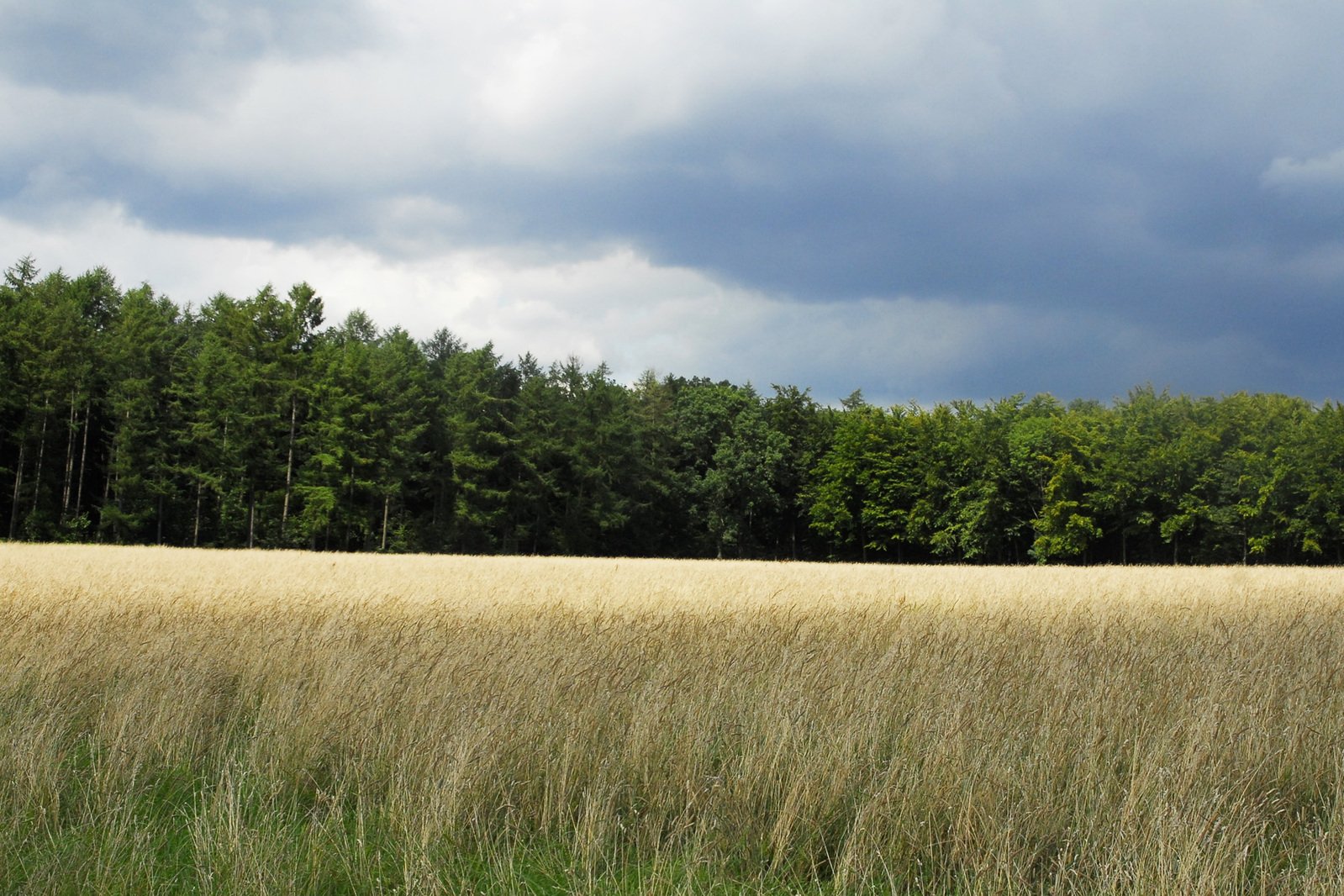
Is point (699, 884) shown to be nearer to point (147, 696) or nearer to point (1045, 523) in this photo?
point (147, 696)

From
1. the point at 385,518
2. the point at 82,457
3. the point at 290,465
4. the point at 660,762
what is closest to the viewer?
the point at 660,762

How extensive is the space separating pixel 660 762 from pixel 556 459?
60390mm

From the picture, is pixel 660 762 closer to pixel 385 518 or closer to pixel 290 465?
pixel 290 465

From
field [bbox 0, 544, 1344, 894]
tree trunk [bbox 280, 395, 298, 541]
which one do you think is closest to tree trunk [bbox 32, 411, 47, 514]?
tree trunk [bbox 280, 395, 298, 541]

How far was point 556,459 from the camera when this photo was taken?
65312 millimetres

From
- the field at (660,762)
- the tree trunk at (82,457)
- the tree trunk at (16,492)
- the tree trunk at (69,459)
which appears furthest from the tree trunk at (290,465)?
the field at (660,762)

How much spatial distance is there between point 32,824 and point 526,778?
8.90 feet

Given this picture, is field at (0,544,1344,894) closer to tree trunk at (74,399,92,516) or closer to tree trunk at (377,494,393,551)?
tree trunk at (377,494,393,551)

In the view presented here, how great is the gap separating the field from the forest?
49532 mm

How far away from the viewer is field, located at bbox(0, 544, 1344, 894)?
4.37 metres

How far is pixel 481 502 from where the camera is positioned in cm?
6103

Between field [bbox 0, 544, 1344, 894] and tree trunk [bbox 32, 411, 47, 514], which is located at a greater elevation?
tree trunk [bbox 32, 411, 47, 514]

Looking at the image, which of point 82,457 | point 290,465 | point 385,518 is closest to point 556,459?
point 385,518

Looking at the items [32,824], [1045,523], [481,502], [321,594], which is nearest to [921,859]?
[32,824]
